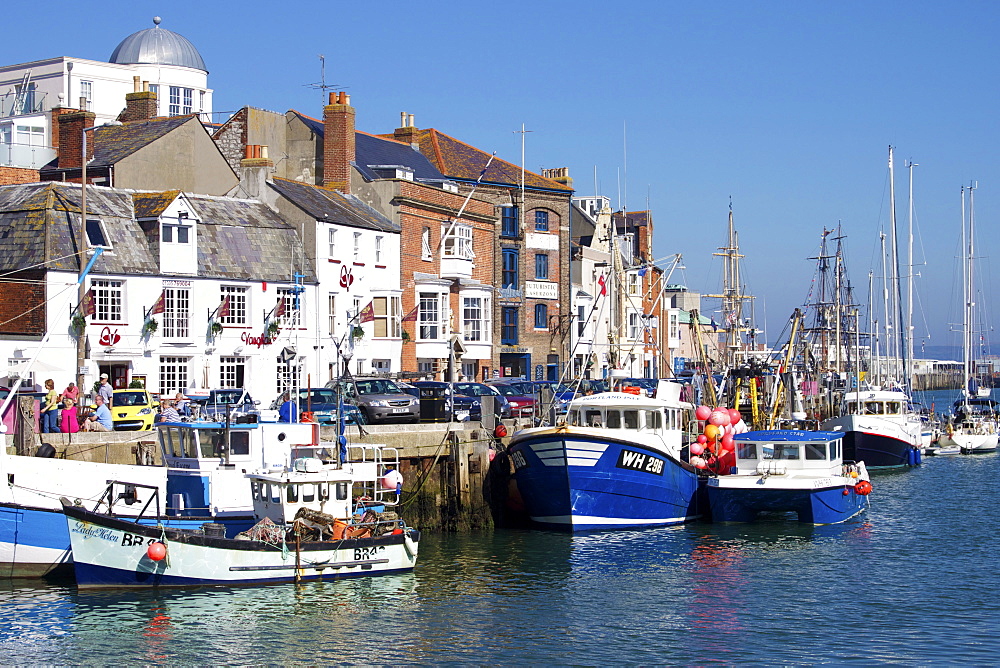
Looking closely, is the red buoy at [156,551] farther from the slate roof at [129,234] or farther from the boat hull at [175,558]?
the slate roof at [129,234]

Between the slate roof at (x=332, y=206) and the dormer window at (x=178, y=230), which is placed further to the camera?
the slate roof at (x=332, y=206)

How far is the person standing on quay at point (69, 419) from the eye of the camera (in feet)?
105

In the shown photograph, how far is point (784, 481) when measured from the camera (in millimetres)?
36500

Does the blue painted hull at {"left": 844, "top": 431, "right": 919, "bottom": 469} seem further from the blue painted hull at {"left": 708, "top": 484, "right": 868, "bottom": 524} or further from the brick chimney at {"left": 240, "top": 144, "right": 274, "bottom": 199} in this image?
the brick chimney at {"left": 240, "top": 144, "right": 274, "bottom": 199}

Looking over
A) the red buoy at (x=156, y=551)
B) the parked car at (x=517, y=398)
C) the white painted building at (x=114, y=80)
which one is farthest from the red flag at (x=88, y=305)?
the white painted building at (x=114, y=80)

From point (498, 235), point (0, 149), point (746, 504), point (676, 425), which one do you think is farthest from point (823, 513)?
point (0, 149)

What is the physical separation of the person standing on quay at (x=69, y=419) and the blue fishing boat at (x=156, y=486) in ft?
9.64

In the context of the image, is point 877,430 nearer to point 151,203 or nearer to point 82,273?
point 151,203

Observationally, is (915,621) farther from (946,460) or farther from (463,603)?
(946,460)

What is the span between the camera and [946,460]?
6303 cm

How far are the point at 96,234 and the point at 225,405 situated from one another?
12926mm

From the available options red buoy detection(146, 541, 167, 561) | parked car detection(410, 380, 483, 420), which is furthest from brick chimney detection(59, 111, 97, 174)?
red buoy detection(146, 541, 167, 561)

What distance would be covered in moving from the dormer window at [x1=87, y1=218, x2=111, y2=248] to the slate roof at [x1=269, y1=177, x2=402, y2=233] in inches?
352

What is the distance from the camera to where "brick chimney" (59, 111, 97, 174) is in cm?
5441
